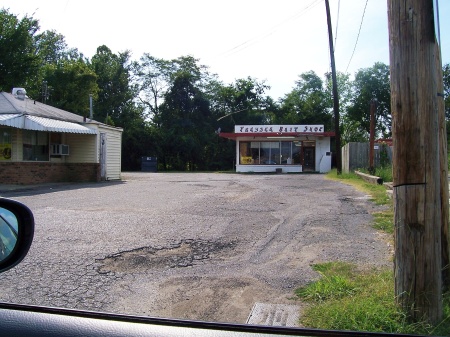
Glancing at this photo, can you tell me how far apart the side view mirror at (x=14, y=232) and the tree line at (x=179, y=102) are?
2780cm

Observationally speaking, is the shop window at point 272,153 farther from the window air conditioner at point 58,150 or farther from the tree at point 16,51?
the window air conditioner at point 58,150

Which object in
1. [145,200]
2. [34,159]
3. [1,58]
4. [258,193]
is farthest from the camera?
[1,58]

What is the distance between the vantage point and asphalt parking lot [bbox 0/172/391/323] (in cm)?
425

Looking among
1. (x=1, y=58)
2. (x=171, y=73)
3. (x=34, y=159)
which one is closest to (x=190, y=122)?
(x=171, y=73)

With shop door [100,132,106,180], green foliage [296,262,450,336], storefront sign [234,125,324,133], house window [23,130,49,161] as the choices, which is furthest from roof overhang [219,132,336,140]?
green foliage [296,262,450,336]

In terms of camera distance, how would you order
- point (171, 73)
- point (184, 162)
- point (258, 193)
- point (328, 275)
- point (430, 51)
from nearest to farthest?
point (430, 51)
point (328, 275)
point (258, 193)
point (184, 162)
point (171, 73)

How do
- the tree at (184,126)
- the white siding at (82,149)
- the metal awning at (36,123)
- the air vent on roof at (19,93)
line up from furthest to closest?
the tree at (184,126) → the white siding at (82,149) → the air vent on roof at (19,93) → the metal awning at (36,123)

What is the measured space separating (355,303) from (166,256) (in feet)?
9.14

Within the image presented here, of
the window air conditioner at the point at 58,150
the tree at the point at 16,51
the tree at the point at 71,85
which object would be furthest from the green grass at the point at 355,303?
the tree at the point at 71,85

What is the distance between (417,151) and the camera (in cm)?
313

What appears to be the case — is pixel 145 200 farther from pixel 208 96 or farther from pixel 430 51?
pixel 208 96

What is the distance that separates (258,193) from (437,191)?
1036cm

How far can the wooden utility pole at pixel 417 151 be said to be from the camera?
3.12 meters

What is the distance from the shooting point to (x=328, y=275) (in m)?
4.77
